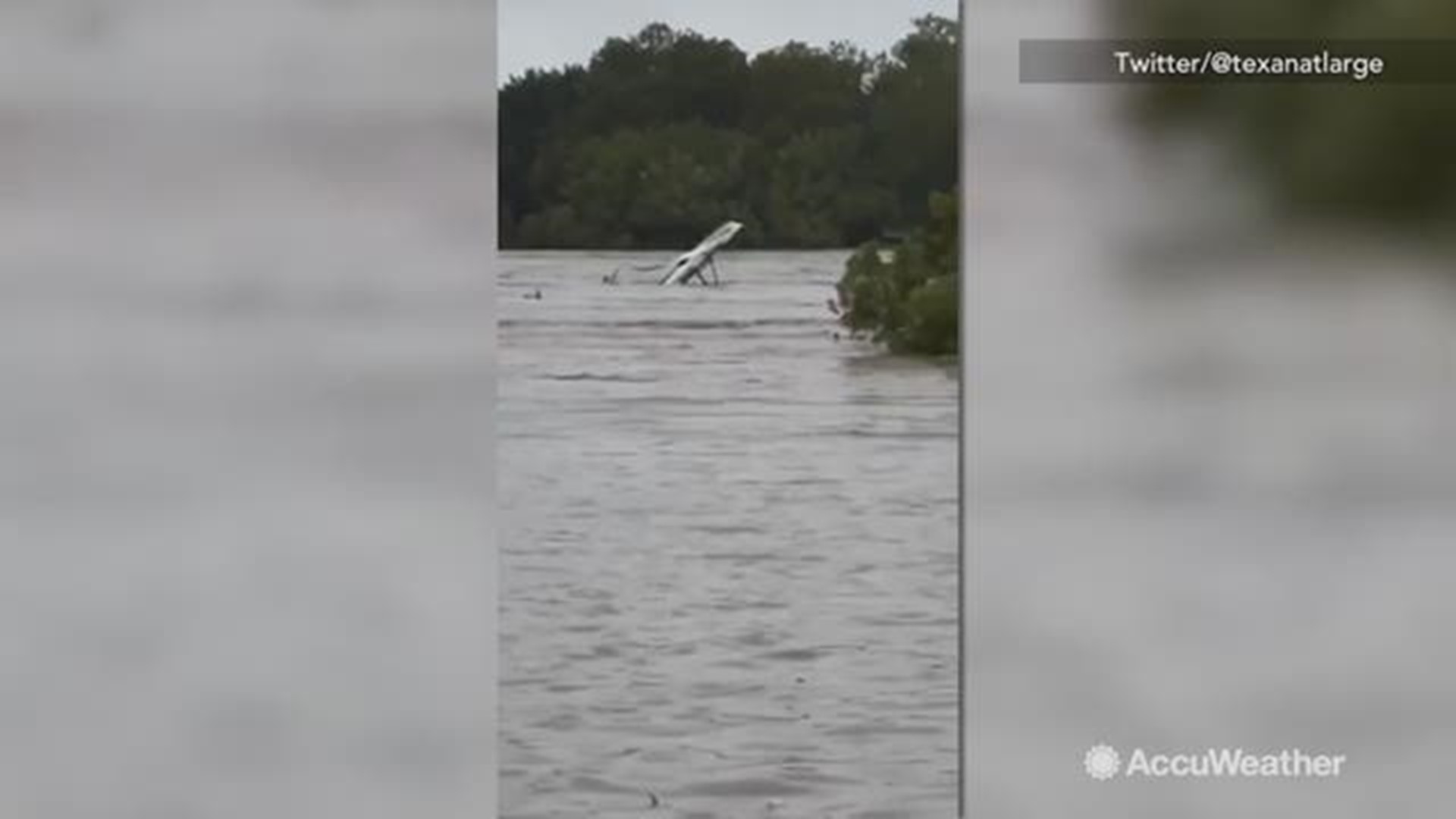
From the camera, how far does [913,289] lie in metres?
1.40

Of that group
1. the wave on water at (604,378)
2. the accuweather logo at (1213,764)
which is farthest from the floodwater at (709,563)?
the accuweather logo at (1213,764)

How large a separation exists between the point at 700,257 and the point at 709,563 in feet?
0.82

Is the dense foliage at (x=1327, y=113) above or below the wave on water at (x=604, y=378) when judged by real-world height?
above

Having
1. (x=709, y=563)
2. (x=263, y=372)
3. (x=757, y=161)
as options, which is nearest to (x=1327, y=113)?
(x=757, y=161)

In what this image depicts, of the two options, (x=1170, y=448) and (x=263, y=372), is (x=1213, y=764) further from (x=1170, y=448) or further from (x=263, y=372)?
(x=263, y=372)

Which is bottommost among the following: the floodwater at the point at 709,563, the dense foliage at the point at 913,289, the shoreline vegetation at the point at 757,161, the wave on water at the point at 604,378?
the floodwater at the point at 709,563

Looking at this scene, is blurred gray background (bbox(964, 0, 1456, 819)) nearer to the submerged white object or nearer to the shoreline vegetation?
the shoreline vegetation

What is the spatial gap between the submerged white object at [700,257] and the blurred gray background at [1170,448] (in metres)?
0.20

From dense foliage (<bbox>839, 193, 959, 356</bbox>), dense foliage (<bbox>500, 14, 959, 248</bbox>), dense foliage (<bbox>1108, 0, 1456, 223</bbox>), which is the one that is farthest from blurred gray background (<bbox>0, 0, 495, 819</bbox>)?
dense foliage (<bbox>1108, 0, 1456, 223</bbox>)

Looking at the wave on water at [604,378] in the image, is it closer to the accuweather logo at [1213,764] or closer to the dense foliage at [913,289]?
the dense foliage at [913,289]

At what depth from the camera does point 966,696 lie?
1367mm

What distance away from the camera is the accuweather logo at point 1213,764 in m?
1.36

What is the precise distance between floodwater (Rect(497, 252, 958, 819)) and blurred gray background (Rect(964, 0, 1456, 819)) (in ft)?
0.32

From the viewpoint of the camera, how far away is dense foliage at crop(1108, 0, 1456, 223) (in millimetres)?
1337
